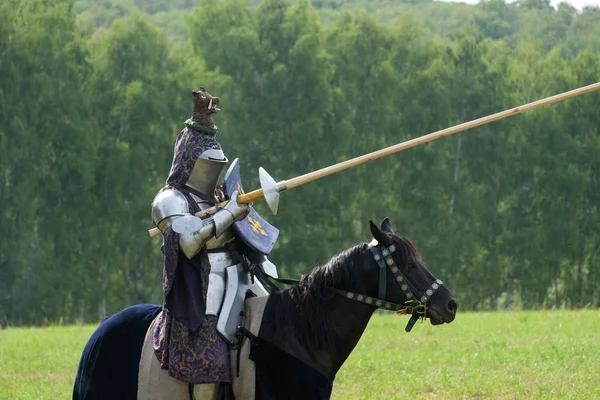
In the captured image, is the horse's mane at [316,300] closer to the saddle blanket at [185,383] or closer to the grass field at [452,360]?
the saddle blanket at [185,383]

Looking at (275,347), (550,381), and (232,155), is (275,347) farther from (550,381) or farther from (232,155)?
(232,155)

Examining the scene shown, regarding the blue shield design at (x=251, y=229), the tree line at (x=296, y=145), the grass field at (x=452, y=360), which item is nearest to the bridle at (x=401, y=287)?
the blue shield design at (x=251, y=229)

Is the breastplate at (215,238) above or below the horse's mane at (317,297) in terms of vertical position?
above

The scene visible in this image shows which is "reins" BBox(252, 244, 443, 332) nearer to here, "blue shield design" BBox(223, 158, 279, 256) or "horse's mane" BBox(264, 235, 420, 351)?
"horse's mane" BBox(264, 235, 420, 351)

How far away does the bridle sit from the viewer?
332 inches

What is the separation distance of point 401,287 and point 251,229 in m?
1.15

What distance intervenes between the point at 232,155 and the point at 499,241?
39.3 feet

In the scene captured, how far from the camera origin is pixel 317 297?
28.6ft

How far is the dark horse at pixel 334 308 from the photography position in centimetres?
848

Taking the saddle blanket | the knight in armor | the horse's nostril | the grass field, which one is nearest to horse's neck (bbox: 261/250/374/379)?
the saddle blanket

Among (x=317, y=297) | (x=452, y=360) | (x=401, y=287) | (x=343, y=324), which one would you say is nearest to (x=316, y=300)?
(x=317, y=297)

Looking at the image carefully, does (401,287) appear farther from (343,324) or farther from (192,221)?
(192,221)

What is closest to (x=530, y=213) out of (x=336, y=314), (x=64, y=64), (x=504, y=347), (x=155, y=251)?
(x=155, y=251)

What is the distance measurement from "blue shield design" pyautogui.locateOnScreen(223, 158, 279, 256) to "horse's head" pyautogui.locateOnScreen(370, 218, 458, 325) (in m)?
0.75
